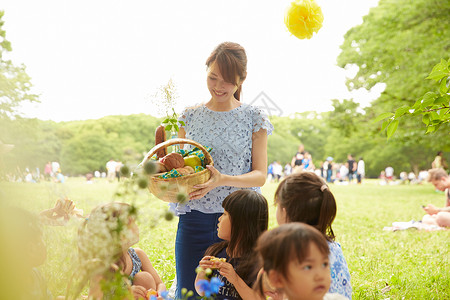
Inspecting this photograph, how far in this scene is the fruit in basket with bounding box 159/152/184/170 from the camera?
210 centimetres

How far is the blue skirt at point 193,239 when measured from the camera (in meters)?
2.47

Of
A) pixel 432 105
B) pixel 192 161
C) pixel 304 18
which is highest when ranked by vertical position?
pixel 304 18

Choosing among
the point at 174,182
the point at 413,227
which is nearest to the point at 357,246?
the point at 413,227

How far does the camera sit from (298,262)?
137 cm

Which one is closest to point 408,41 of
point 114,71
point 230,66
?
point 230,66

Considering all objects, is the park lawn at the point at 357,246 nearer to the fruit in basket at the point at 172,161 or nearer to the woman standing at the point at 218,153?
the fruit in basket at the point at 172,161

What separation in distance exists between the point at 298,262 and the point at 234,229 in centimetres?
82

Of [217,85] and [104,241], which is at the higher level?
[217,85]

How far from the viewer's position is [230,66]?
2258mm

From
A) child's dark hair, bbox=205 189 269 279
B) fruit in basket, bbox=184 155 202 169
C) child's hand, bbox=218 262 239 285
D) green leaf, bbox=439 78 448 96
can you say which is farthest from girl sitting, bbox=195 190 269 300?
green leaf, bbox=439 78 448 96

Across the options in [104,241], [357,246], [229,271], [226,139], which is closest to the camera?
[104,241]

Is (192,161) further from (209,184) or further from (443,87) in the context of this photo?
(443,87)

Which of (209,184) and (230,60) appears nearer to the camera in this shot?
(209,184)

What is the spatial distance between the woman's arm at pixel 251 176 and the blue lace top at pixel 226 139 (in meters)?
0.03
